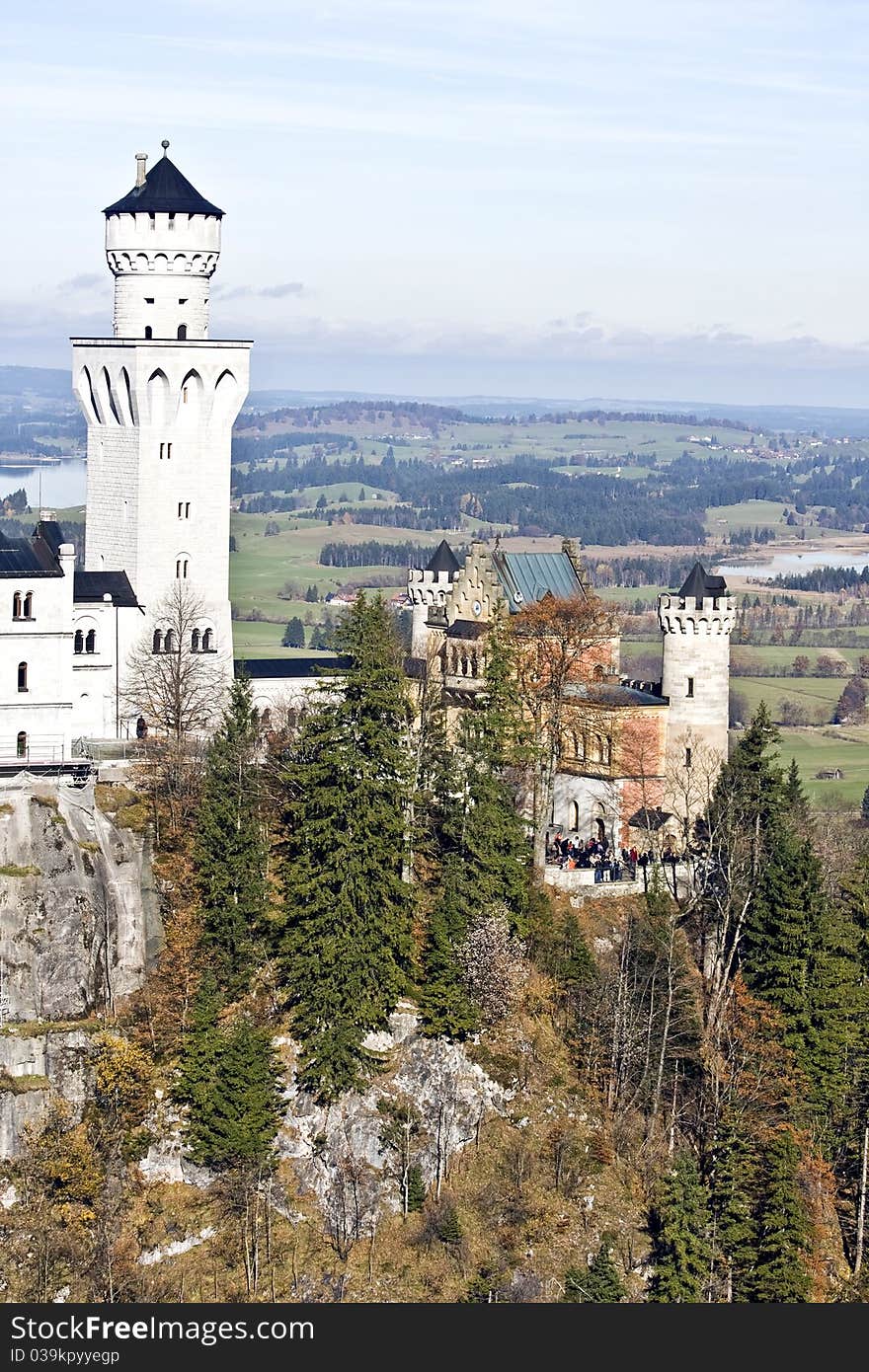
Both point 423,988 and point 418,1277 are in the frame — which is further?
point 423,988

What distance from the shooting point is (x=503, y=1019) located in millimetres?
56969

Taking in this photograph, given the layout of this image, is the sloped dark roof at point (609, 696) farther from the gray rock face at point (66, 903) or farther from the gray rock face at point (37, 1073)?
the gray rock face at point (37, 1073)

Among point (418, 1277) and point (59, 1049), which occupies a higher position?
point (59, 1049)

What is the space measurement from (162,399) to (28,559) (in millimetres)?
6254

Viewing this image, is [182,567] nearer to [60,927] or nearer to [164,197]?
[164,197]

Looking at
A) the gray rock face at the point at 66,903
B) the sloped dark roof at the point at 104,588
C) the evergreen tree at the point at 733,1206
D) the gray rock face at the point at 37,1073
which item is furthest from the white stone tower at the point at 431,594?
the evergreen tree at the point at 733,1206

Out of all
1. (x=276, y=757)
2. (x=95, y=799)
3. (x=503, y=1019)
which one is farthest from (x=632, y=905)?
(x=95, y=799)

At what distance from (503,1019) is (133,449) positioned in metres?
20.3

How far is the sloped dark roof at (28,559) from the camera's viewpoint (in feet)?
208

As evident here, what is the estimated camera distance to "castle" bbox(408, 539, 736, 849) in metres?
65.6

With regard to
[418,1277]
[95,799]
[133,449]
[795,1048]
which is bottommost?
[418,1277]

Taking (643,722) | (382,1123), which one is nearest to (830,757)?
(643,722)

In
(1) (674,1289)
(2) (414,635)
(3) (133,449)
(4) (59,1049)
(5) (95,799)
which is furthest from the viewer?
(2) (414,635)

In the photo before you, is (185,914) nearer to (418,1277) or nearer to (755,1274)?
(418,1277)
